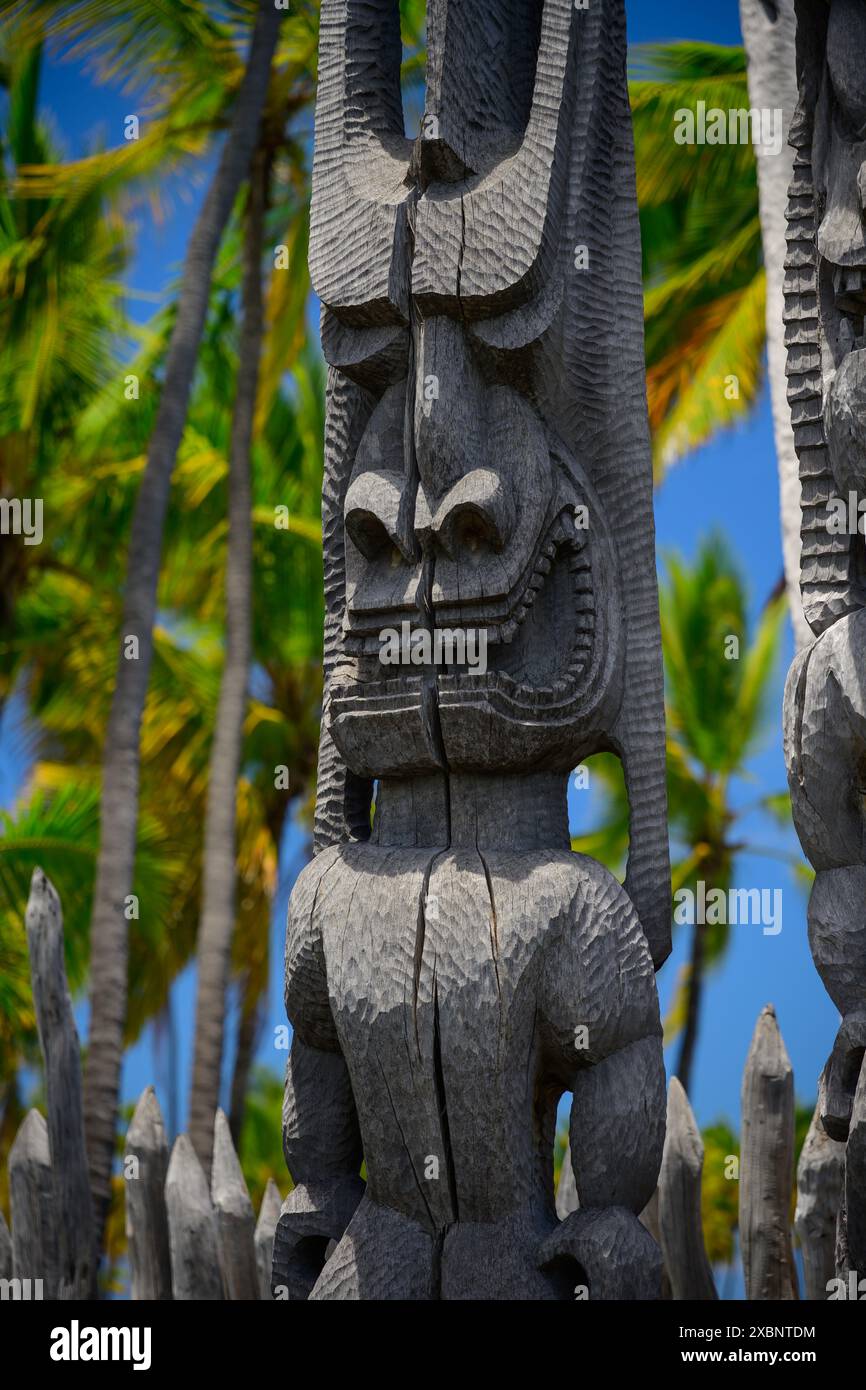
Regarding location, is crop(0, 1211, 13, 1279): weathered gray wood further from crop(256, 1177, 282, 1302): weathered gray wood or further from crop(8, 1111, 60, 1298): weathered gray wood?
crop(256, 1177, 282, 1302): weathered gray wood

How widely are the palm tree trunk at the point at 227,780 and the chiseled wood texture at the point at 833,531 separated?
724 centimetres

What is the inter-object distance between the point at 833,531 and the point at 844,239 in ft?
2.32

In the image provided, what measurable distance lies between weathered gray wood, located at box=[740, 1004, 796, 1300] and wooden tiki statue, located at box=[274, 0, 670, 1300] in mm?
1336

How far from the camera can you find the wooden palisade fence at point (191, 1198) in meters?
5.46

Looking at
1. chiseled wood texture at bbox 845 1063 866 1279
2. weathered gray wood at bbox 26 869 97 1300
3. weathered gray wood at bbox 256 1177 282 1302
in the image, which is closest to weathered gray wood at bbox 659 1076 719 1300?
weathered gray wood at bbox 256 1177 282 1302

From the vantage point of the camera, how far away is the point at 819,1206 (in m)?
5.20

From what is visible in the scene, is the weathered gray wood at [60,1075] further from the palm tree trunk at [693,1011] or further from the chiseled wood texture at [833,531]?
the palm tree trunk at [693,1011]

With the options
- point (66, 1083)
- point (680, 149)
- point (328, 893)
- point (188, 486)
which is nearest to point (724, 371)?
point (680, 149)

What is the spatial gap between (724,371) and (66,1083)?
32.9ft

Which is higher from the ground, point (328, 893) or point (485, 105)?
point (485, 105)

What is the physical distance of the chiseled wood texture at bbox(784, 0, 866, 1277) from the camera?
406 cm

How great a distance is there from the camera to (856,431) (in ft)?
13.3
